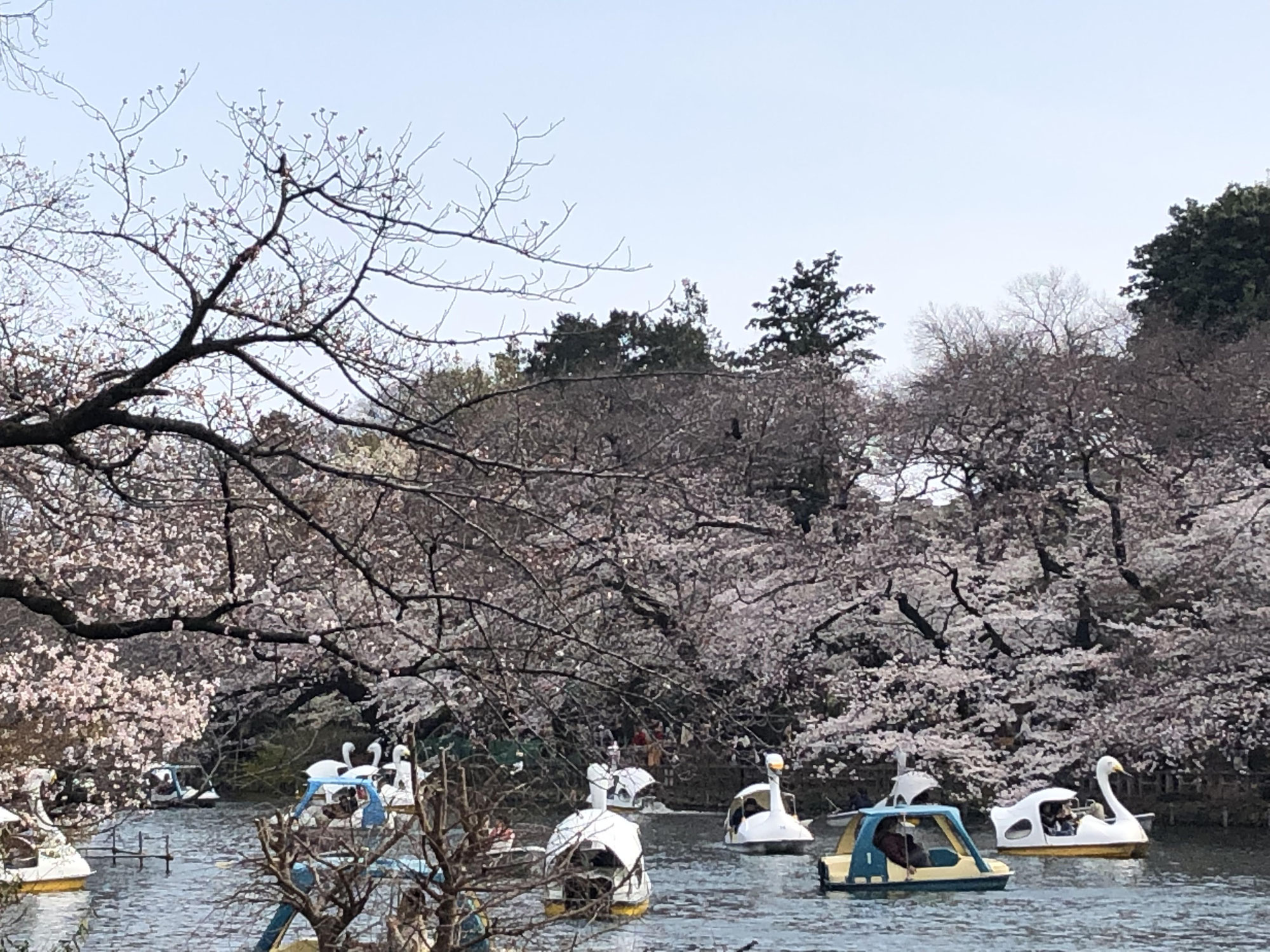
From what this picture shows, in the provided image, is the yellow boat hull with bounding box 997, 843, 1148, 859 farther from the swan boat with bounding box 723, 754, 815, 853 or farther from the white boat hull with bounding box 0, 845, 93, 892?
the white boat hull with bounding box 0, 845, 93, 892

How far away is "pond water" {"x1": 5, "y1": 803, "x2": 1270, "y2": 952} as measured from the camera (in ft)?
48.6

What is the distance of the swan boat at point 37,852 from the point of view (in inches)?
479

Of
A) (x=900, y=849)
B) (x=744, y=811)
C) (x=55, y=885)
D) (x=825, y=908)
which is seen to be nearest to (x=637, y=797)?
(x=744, y=811)

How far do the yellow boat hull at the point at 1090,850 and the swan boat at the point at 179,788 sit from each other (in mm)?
11554

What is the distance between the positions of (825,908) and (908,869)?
194 centimetres

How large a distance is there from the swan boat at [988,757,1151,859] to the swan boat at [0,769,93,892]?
487 inches

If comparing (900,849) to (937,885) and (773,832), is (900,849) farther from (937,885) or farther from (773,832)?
(773,832)

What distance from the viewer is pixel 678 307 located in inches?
1665

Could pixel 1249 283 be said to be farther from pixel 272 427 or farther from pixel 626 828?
pixel 272 427

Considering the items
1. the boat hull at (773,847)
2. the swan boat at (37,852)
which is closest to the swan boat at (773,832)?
the boat hull at (773,847)

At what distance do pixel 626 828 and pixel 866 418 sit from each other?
16.6 m

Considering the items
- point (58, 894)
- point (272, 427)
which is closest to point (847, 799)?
point (58, 894)

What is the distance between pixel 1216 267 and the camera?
36.4 metres

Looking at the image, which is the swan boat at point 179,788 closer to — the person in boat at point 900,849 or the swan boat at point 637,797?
the swan boat at point 637,797
